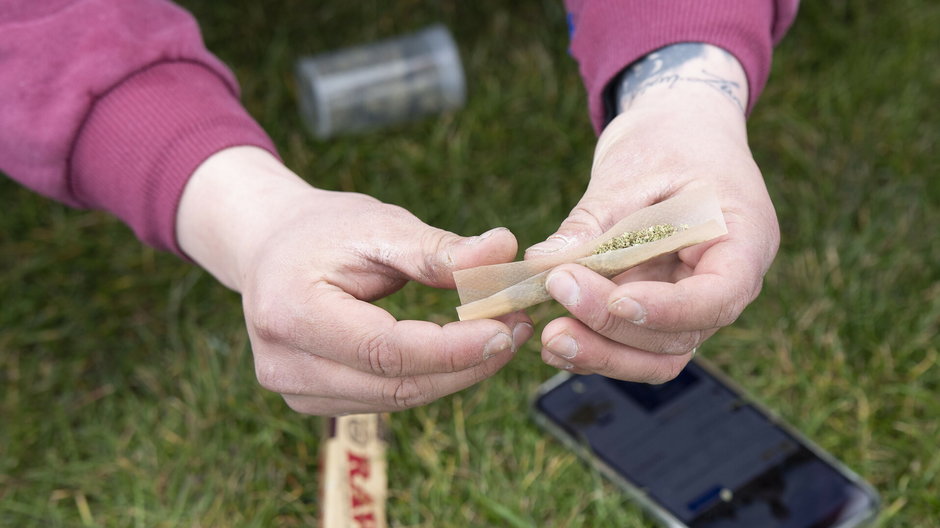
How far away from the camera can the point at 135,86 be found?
50.4 inches

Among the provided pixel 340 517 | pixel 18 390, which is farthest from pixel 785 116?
pixel 18 390

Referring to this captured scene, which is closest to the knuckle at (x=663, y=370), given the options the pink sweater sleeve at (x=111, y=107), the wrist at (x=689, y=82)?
the wrist at (x=689, y=82)

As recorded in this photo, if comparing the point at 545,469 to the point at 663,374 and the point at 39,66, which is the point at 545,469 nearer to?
the point at 663,374

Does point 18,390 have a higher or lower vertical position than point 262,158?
lower

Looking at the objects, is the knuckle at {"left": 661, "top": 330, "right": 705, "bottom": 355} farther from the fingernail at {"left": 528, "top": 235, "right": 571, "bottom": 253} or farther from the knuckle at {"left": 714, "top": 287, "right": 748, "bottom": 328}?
the fingernail at {"left": 528, "top": 235, "right": 571, "bottom": 253}

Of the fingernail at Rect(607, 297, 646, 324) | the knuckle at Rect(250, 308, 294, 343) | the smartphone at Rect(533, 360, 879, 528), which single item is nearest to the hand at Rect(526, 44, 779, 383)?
the fingernail at Rect(607, 297, 646, 324)

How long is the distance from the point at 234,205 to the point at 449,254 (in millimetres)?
368

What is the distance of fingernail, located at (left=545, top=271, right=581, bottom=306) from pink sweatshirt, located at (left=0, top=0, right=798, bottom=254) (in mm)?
474

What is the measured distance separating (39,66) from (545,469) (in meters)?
1.03

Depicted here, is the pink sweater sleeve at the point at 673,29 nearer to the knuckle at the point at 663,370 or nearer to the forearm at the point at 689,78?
the forearm at the point at 689,78

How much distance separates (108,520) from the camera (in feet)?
5.00

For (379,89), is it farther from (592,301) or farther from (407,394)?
(592,301)

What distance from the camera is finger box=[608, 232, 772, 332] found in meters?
0.93

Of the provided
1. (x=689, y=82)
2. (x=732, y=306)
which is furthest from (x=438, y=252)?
(x=689, y=82)
